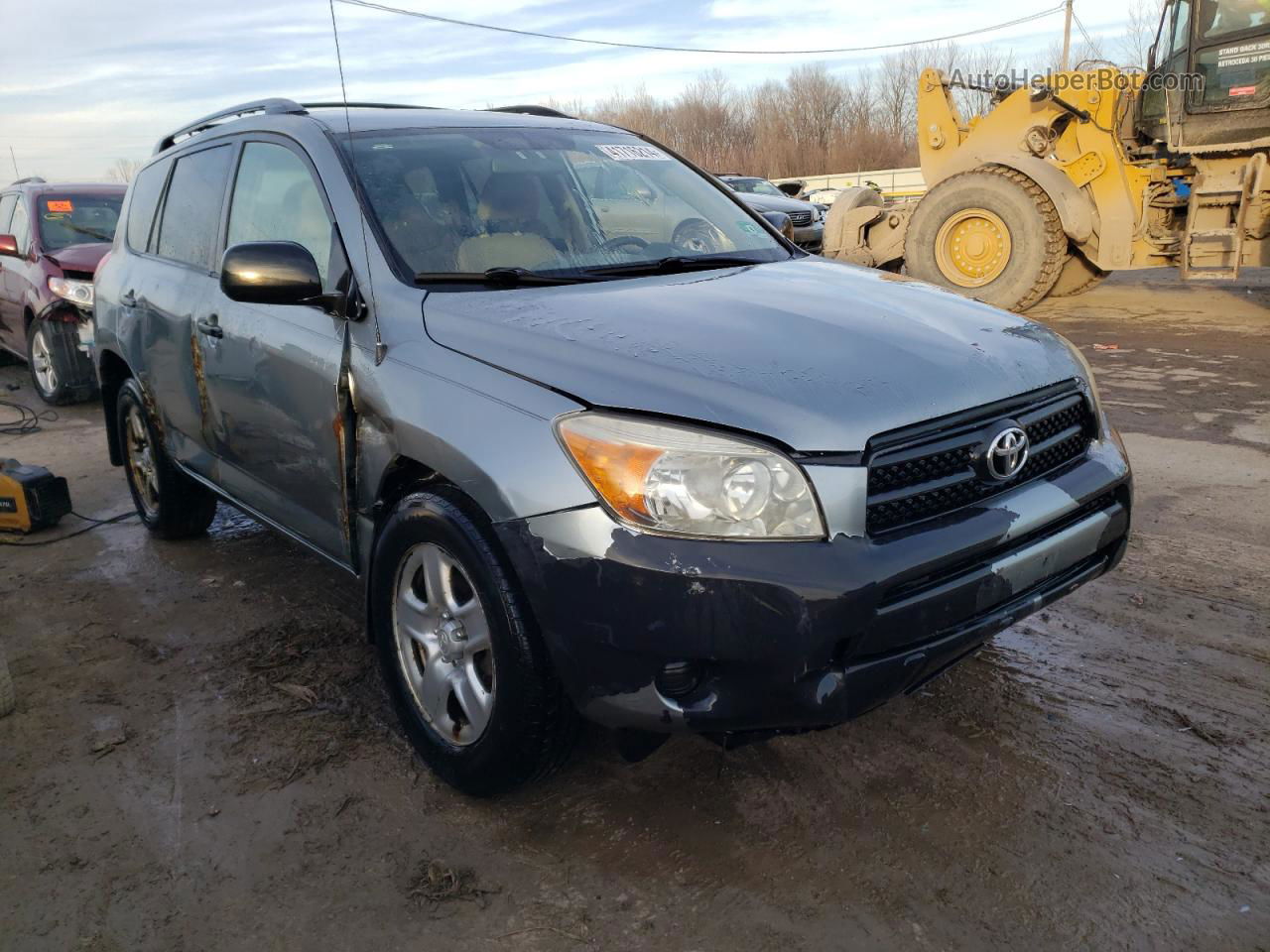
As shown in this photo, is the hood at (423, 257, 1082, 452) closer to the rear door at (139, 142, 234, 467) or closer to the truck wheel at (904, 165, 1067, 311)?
the rear door at (139, 142, 234, 467)

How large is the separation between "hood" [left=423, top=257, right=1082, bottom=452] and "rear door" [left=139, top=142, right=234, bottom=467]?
1633 millimetres

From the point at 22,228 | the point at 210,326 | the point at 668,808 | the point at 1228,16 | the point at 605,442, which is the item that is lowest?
the point at 668,808

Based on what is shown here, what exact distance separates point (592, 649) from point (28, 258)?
845 centimetres

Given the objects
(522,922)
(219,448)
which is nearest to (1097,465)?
(522,922)

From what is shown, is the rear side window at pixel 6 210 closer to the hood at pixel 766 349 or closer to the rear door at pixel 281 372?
the rear door at pixel 281 372

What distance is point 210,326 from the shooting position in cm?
365

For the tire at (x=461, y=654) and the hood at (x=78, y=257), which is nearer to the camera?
the tire at (x=461, y=654)

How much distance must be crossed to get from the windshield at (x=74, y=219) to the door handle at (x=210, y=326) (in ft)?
19.0

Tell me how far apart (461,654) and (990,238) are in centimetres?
946

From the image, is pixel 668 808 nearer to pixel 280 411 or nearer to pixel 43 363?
pixel 280 411

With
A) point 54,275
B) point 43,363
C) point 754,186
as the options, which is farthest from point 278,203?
point 754,186

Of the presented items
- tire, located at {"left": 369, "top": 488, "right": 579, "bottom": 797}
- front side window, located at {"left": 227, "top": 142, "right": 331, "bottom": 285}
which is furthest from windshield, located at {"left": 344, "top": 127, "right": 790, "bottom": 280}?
tire, located at {"left": 369, "top": 488, "right": 579, "bottom": 797}

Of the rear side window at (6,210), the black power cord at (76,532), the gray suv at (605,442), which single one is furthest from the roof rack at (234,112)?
the rear side window at (6,210)

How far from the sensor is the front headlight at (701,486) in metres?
2.08
